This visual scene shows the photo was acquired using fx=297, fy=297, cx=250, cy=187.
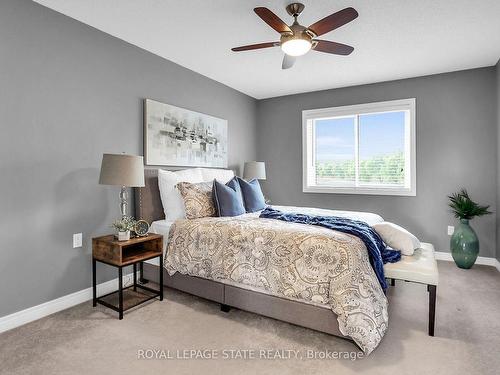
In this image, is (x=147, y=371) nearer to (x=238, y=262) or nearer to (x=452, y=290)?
(x=238, y=262)

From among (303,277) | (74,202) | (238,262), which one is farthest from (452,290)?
(74,202)

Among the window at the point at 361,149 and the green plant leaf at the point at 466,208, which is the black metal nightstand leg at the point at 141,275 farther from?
the green plant leaf at the point at 466,208

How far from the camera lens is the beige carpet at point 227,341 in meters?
1.84

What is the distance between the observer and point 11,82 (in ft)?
7.64

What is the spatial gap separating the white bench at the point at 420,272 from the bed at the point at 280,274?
0.86 feet

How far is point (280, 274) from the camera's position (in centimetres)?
227

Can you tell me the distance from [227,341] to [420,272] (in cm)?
150

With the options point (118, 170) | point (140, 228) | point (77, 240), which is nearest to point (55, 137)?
point (118, 170)

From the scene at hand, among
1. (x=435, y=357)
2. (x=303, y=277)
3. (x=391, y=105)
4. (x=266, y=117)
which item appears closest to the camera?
(x=435, y=357)

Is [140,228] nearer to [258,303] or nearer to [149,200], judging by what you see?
A: [149,200]

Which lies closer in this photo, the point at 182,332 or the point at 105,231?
the point at 182,332

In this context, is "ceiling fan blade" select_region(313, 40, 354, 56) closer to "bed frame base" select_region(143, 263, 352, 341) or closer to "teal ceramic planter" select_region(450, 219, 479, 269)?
"bed frame base" select_region(143, 263, 352, 341)

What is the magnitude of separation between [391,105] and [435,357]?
361 centimetres

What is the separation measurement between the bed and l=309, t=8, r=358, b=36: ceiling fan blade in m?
1.59
